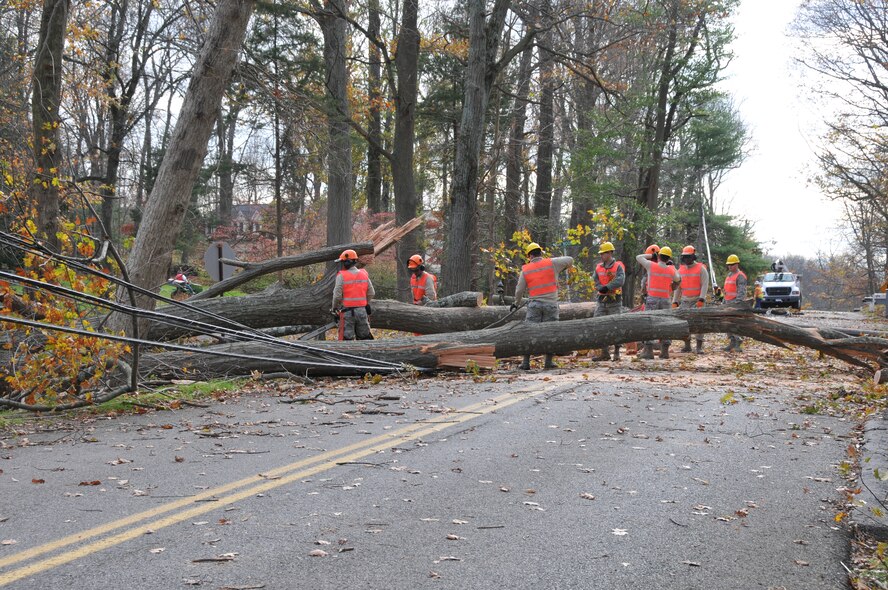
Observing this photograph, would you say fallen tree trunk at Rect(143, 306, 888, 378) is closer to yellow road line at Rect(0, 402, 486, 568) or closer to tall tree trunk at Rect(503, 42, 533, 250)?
yellow road line at Rect(0, 402, 486, 568)

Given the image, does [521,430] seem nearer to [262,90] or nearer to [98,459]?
[98,459]

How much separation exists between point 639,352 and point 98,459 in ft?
40.3

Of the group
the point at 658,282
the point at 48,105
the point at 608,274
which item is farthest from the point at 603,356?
the point at 48,105

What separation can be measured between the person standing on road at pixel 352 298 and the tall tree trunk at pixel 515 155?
15.5 metres

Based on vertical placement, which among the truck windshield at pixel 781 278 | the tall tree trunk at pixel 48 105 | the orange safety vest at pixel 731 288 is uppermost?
the tall tree trunk at pixel 48 105

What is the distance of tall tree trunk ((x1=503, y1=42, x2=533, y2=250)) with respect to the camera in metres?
28.5

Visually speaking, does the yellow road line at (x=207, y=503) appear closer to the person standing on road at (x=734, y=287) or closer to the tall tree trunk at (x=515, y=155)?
the person standing on road at (x=734, y=287)

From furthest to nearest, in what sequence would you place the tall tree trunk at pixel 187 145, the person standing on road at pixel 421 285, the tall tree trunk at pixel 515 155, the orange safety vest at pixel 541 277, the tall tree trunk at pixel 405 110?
the tall tree trunk at pixel 515 155 < the tall tree trunk at pixel 405 110 < the person standing on road at pixel 421 285 < the orange safety vest at pixel 541 277 < the tall tree trunk at pixel 187 145

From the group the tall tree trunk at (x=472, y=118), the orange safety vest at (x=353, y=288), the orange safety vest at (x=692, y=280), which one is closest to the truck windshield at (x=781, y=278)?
the orange safety vest at (x=692, y=280)

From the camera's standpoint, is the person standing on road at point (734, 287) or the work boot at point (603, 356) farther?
the person standing on road at point (734, 287)

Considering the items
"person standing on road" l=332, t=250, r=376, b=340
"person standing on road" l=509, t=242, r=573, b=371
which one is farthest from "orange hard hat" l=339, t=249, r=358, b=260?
"person standing on road" l=509, t=242, r=573, b=371

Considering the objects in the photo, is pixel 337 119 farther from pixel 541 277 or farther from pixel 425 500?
pixel 425 500

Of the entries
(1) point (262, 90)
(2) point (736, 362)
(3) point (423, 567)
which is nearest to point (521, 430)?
(3) point (423, 567)

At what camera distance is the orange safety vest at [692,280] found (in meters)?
17.0
